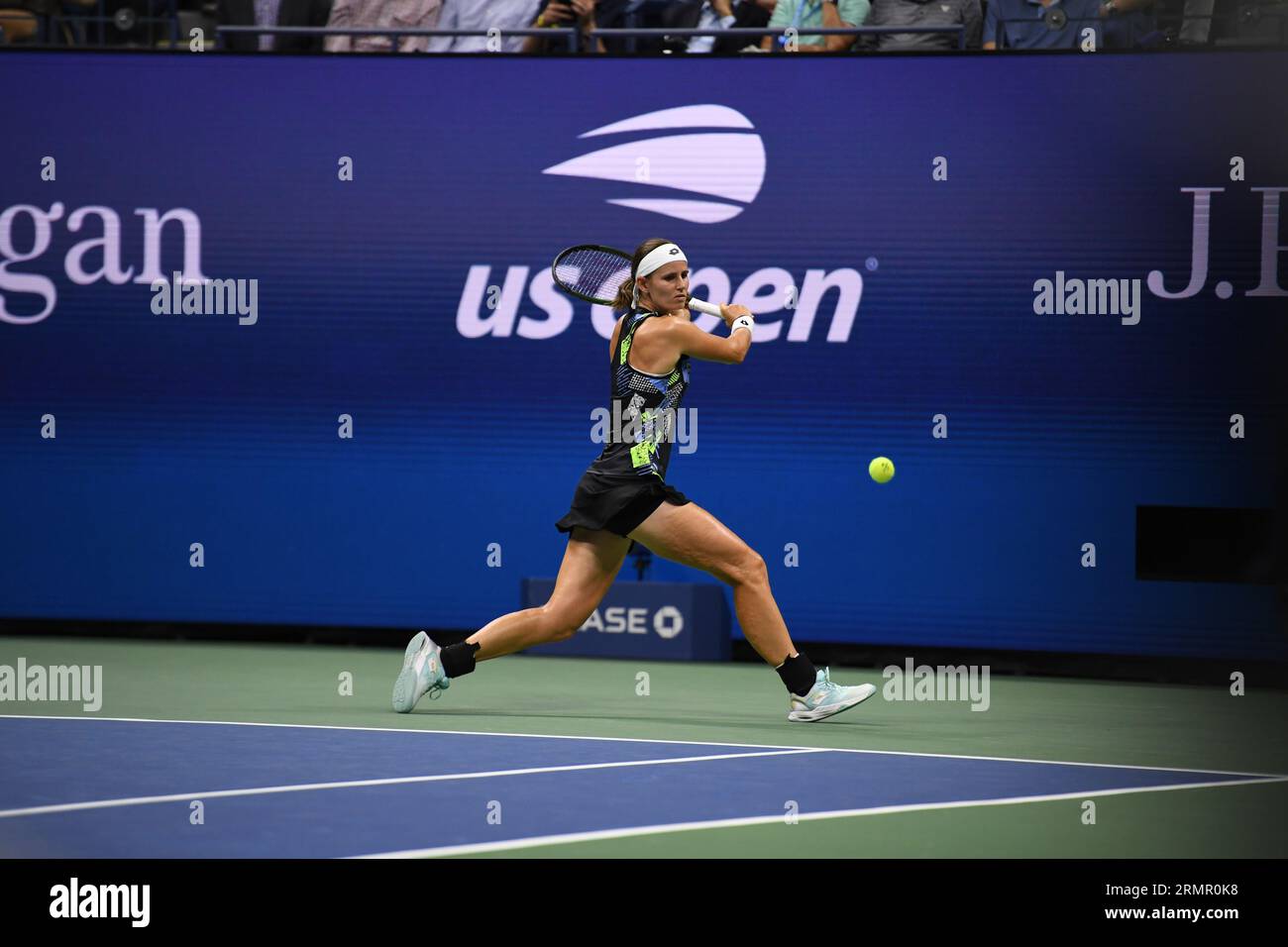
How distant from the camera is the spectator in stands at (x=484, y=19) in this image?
39.1ft

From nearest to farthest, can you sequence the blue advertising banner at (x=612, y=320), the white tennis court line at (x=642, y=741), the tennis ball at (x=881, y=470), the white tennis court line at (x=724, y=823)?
the white tennis court line at (x=724, y=823)
the white tennis court line at (x=642, y=741)
the tennis ball at (x=881, y=470)
the blue advertising banner at (x=612, y=320)

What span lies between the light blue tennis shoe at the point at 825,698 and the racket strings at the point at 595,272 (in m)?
2.18

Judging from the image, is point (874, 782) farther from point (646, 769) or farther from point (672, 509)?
point (672, 509)

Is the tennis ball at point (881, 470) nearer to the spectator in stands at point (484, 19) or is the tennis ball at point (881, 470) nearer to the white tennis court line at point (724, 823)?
the white tennis court line at point (724, 823)

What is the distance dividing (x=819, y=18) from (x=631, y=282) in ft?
12.4

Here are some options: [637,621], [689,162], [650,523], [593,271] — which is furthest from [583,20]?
[650,523]

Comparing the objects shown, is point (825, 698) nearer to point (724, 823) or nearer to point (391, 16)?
point (724, 823)

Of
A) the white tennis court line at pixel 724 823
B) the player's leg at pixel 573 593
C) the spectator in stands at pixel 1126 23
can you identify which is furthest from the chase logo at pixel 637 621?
the white tennis court line at pixel 724 823

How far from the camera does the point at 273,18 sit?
12133 mm

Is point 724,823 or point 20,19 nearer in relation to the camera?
point 724,823

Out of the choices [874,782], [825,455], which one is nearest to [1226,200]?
[825,455]

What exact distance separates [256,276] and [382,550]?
191 centimetres

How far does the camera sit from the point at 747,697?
983cm

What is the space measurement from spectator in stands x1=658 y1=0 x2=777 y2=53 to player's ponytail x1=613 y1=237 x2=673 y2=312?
3.29m
